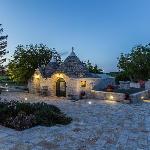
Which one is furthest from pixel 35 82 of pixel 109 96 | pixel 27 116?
pixel 27 116

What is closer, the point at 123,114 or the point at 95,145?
the point at 95,145

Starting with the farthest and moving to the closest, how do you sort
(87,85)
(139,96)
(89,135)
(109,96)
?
(87,85), (109,96), (139,96), (89,135)

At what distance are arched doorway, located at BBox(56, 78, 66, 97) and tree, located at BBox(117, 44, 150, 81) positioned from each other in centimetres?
2140

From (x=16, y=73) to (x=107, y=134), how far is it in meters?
24.8

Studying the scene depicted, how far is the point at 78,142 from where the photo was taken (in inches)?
514

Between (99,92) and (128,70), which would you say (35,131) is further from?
(128,70)

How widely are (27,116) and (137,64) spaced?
119 ft

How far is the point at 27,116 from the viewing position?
16.7 m

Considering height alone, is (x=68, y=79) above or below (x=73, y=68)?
below

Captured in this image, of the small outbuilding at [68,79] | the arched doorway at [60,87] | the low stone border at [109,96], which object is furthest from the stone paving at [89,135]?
the arched doorway at [60,87]

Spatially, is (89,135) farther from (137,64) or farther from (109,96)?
(137,64)

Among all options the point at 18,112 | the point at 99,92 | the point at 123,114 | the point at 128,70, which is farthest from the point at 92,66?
the point at 18,112

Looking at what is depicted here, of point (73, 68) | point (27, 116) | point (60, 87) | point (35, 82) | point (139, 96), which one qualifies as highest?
point (73, 68)

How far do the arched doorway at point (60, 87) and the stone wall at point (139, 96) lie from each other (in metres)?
8.69
